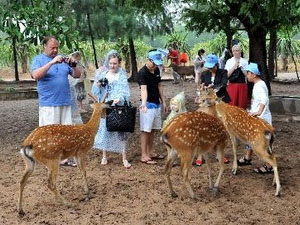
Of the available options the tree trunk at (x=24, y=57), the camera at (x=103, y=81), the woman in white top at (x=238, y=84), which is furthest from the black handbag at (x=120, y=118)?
the tree trunk at (x=24, y=57)

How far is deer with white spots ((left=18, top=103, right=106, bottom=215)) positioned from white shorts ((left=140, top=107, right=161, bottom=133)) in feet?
3.95

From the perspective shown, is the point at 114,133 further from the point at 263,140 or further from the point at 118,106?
the point at 263,140

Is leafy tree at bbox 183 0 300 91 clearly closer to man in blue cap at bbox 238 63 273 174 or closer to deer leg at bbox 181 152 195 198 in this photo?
man in blue cap at bbox 238 63 273 174

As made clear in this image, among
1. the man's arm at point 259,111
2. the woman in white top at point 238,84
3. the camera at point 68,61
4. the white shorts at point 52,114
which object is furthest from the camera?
the woman in white top at point 238,84

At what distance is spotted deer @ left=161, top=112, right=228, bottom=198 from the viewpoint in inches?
203

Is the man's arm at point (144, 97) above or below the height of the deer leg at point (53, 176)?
above

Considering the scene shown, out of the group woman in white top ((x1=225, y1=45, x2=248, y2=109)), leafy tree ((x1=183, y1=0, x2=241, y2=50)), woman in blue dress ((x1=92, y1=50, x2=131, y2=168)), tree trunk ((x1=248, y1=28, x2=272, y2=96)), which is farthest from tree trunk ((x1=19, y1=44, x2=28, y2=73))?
woman in blue dress ((x1=92, y1=50, x2=131, y2=168))

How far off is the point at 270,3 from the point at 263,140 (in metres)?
2.86

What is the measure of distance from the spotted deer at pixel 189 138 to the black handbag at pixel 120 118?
3.59 ft

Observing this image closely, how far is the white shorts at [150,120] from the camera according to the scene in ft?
21.8

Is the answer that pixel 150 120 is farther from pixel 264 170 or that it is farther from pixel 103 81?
pixel 264 170

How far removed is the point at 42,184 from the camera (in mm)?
5895

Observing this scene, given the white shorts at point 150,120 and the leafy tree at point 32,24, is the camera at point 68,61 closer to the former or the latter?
the leafy tree at point 32,24

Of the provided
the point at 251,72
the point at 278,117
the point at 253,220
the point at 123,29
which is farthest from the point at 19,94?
the point at 253,220
